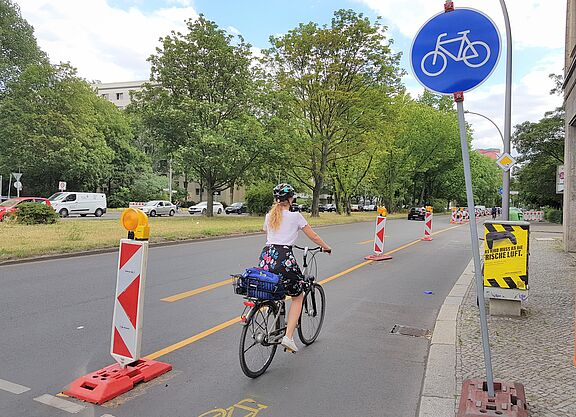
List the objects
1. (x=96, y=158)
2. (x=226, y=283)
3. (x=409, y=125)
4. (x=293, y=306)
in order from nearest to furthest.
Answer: (x=293, y=306) < (x=226, y=283) < (x=96, y=158) < (x=409, y=125)

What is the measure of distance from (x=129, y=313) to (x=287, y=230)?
1.66m

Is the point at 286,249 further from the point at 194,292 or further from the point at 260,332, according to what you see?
the point at 194,292

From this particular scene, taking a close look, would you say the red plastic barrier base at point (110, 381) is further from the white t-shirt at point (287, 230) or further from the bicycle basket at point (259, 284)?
the white t-shirt at point (287, 230)

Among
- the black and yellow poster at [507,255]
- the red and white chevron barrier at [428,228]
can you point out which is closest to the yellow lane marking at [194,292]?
the black and yellow poster at [507,255]

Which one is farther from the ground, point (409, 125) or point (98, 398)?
point (409, 125)

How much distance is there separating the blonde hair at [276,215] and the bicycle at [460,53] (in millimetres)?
1888

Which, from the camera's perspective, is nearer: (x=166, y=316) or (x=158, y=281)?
(x=166, y=316)

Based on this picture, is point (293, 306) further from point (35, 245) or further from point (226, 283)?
point (35, 245)

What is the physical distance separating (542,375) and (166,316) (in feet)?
15.0

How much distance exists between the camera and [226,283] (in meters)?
9.34

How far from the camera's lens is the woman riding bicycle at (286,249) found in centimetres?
479

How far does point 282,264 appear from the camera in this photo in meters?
4.77

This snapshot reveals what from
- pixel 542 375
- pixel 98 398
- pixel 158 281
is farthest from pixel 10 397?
pixel 158 281

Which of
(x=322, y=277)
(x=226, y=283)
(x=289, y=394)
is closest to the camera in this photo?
(x=289, y=394)
